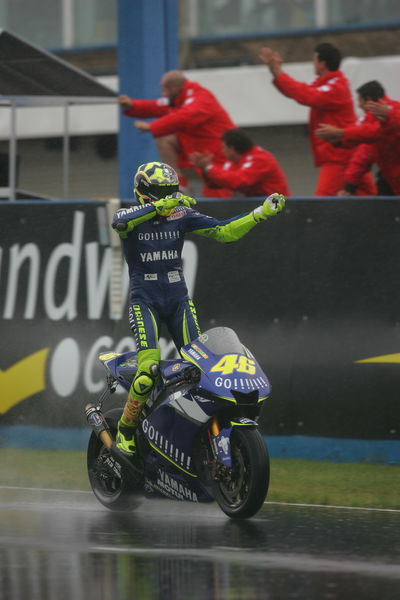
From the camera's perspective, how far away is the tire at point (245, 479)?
797 centimetres

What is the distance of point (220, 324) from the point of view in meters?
11.5

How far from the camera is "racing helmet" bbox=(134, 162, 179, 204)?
9.18 metres

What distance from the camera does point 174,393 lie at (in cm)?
871

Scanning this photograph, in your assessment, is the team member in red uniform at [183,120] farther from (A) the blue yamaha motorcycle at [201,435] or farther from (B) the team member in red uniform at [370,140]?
(A) the blue yamaha motorcycle at [201,435]

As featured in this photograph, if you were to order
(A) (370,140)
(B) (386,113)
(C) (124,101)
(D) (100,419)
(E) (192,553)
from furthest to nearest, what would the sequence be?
(C) (124,101)
(A) (370,140)
(B) (386,113)
(D) (100,419)
(E) (192,553)

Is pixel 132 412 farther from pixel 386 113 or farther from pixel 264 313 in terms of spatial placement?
pixel 386 113

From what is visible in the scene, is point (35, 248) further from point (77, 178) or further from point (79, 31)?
point (79, 31)

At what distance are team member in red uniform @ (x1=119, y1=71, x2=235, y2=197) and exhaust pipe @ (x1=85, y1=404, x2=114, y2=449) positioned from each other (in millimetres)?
3561

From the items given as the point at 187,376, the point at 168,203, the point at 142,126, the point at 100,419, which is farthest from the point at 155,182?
the point at 142,126

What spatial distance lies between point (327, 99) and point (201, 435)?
15.2 ft

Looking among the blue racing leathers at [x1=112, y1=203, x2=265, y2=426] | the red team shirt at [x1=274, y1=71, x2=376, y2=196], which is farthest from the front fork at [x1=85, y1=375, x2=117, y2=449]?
the red team shirt at [x1=274, y1=71, x2=376, y2=196]

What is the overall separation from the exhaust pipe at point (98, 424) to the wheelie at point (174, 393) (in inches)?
0.4

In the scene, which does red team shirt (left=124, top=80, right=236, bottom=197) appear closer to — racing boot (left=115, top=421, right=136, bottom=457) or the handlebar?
racing boot (left=115, top=421, right=136, bottom=457)

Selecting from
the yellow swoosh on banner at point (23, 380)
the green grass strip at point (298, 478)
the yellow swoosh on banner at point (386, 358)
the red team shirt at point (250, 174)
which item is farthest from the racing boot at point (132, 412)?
the red team shirt at point (250, 174)
